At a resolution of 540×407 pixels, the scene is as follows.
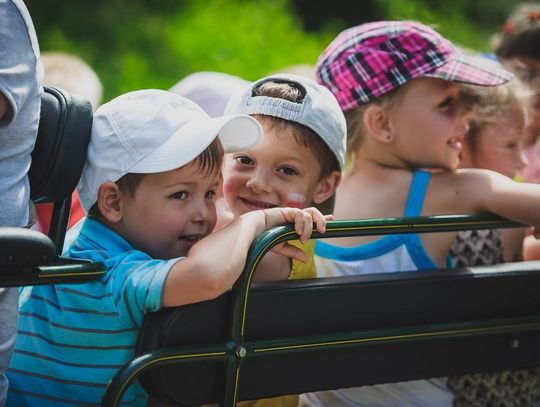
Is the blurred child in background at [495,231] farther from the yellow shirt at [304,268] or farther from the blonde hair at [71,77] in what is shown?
the blonde hair at [71,77]

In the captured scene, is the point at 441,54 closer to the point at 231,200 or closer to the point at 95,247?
the point at 231,200

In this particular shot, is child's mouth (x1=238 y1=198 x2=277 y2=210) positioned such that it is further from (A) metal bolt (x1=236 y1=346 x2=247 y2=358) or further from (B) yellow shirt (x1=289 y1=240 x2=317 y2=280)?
(A) metal bolt (x1=236 y1=346 x2=247 y2=358)

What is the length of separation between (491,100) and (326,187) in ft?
3.04

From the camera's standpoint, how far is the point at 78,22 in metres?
10.5

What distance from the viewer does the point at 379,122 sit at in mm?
3168

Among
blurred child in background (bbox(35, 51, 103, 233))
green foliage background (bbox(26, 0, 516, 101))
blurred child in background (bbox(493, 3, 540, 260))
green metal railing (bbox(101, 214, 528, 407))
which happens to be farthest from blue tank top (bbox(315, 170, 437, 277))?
green foliage background (bbox(26, 0, 516, 101))

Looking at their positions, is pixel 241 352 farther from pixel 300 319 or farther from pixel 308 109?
pixel 308 109

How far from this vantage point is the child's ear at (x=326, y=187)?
284 centimetres

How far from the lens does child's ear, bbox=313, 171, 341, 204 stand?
284cm

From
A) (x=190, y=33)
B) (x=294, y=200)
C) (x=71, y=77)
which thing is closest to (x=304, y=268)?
(x=294, y=200)

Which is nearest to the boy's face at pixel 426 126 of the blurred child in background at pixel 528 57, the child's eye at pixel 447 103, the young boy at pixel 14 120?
the child's eye at pixel 447 103

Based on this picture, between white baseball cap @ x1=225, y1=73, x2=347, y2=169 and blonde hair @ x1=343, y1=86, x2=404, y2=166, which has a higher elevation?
blonde hair @ x1=343, y1=86, x2=404, y2=166

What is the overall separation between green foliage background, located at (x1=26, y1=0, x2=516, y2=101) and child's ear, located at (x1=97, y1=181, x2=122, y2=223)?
19.6 feet

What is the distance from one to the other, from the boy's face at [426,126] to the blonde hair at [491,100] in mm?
144
